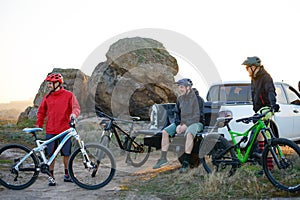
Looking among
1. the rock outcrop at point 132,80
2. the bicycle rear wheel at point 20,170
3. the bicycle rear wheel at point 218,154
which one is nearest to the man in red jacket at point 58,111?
the bicycle rear wheel at point 20,170

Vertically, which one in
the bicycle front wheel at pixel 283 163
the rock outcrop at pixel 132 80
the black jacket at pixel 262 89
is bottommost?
the bicycle front wheel at pixel 283 163

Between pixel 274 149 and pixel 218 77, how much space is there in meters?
4.19

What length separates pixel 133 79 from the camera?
17.0m

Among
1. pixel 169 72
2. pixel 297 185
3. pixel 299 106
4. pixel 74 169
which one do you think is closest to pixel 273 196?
pixel 297 185

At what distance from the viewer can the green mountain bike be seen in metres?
5.15

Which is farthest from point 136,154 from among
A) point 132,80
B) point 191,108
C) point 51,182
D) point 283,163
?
point 132,80

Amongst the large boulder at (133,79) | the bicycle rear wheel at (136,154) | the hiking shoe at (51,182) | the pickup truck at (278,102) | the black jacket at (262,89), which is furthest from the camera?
the large boulder at (133,79)

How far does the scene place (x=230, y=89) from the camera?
8.41 meters

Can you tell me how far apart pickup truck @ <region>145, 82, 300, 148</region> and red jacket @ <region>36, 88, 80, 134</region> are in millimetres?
1700

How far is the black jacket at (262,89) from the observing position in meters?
5.91

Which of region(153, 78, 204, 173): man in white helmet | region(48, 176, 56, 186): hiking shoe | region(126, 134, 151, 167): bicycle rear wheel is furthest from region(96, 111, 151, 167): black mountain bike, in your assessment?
region(48, 176, 56, 186): hiking shoe

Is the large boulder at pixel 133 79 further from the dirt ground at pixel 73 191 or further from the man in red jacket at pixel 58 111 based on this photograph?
the man in red jacket at pixel 58 111

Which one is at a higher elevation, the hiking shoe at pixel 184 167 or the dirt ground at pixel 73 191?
the hiking shoe at pixel 184 167

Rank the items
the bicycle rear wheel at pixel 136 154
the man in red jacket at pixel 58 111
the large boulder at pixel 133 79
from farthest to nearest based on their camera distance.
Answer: the large boulder at pixel 133 79 → the bicycle rear wheel at pixel 136 154 → the man in red jacket at pixel 58 111
